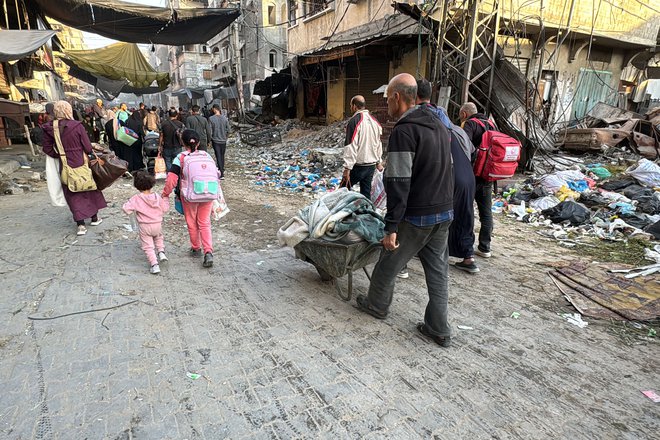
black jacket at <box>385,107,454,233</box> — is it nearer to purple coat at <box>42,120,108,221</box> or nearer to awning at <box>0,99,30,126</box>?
purple coat at <box>42,120,108,221</box>

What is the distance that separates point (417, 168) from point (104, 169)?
4.59m

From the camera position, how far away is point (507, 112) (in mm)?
8891

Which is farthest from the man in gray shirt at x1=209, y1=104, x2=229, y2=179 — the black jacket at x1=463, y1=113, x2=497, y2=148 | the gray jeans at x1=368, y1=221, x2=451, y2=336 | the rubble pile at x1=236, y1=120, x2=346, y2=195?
the gray jeans at x1=368, y1=221, x2=451, y2=336

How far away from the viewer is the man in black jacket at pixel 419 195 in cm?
252

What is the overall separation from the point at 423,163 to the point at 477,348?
149cm

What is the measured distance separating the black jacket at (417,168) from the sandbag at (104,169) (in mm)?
4374

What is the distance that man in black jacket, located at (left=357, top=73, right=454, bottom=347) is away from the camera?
2516 mm

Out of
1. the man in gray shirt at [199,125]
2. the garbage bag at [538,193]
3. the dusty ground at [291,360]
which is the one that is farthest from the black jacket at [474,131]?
the man in gray shirt at [199,125]

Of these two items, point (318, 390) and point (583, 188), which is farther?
point (583, 188)

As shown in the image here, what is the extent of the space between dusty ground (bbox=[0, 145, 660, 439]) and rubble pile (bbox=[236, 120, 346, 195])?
192 inches

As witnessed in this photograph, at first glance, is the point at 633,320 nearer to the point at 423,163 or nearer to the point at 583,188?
the point at 423,163

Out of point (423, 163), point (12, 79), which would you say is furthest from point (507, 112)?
point (12, 79)

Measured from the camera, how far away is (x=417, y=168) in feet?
8.48

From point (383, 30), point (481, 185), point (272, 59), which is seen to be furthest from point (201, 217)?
point (272, 59)
